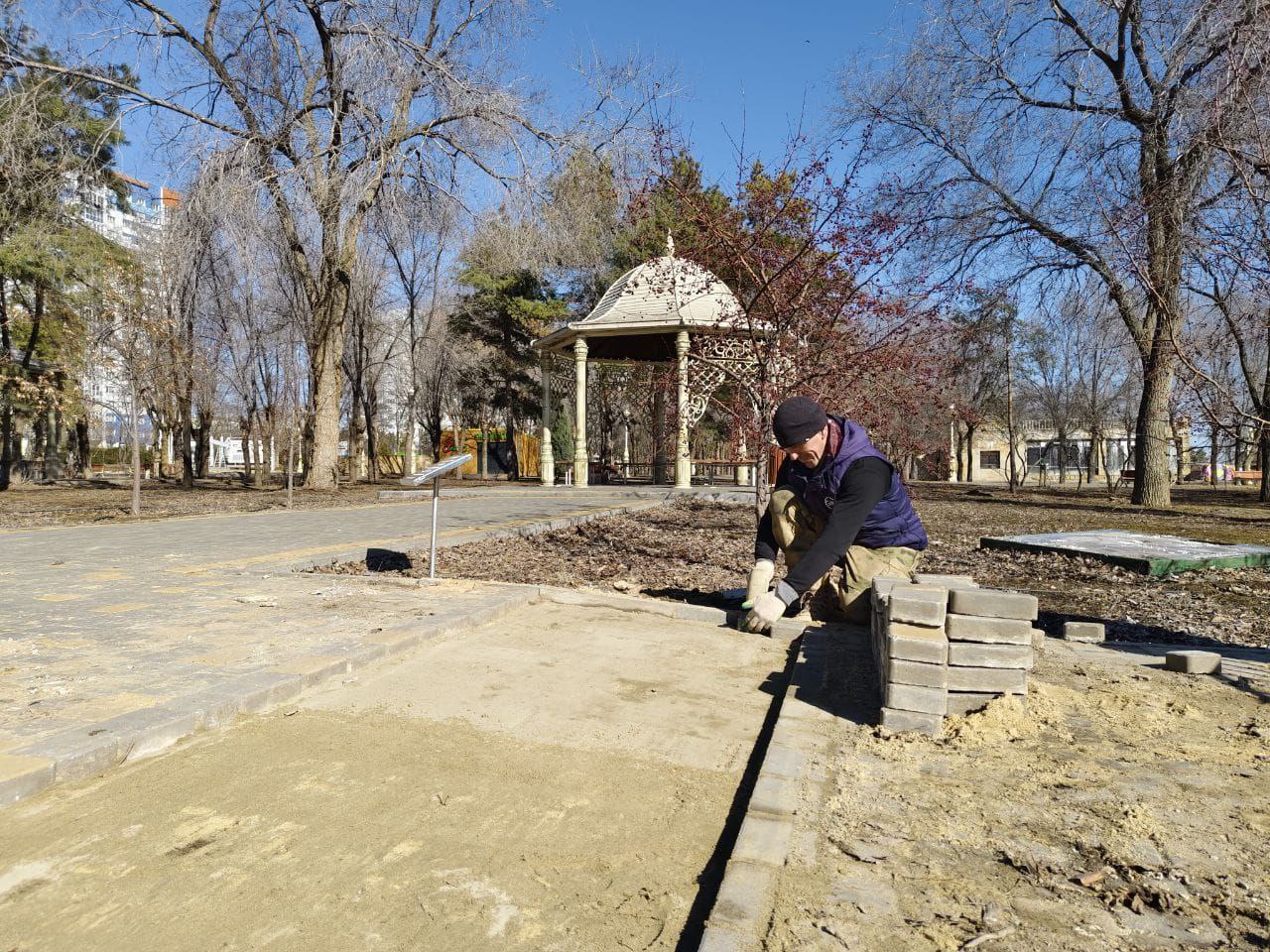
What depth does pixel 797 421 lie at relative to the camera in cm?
392

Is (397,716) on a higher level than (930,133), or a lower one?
lower

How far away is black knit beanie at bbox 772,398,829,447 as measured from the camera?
12.9ft

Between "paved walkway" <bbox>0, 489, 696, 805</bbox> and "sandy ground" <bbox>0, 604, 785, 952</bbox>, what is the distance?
28 cm

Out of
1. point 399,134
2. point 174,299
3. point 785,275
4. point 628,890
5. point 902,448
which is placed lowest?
point 628,890

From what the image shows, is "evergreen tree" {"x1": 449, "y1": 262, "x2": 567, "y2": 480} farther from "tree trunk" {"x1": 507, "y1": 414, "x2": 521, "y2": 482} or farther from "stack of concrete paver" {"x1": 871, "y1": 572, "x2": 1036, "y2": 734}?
"stack of concrete paver" {"x1": 871, "y1": 572, "x2": 1036, "y2": 734}

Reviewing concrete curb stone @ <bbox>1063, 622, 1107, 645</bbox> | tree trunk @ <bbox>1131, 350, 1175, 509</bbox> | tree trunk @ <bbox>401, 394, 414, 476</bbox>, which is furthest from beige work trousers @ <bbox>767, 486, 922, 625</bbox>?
tree trunk @ <bbox>401, 394, 414, 476</bbox>

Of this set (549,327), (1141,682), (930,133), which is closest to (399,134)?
(930,133)

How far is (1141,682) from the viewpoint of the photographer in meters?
3.62

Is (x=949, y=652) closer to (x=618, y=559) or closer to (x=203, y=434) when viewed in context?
(x=618, y=559)

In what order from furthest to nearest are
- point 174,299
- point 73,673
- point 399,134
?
point 174,299
point 399,134
point 73,673

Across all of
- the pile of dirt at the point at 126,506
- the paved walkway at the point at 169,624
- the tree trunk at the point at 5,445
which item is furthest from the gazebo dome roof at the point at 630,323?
the tree trunk at the point at 5,445

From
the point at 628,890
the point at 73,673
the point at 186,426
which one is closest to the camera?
the point at 628,890

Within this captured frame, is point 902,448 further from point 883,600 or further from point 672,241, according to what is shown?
point 883,600

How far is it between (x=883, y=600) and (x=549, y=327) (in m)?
28.5
